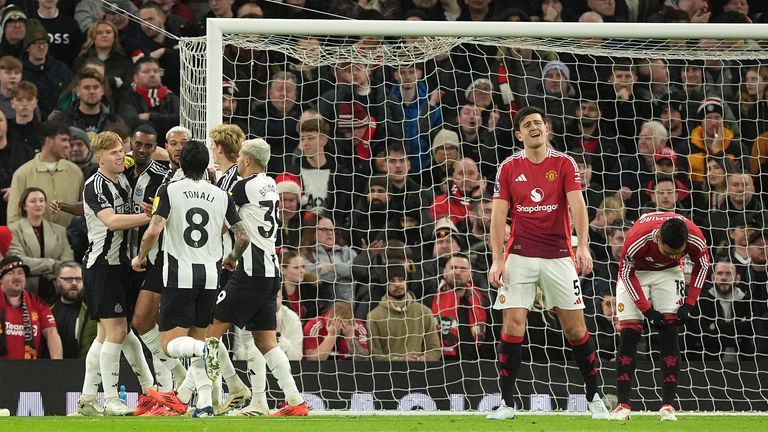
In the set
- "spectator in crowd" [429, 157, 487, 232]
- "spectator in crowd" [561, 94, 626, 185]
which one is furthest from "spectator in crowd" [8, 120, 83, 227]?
"spectator in crowd" [561, 94, 626, 185]

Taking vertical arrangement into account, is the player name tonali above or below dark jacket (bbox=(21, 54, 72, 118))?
below

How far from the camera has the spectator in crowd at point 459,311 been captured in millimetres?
11570

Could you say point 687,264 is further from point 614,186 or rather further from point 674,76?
point 674,76

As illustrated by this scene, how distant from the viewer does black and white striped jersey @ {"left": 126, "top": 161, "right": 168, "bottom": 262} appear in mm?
8727

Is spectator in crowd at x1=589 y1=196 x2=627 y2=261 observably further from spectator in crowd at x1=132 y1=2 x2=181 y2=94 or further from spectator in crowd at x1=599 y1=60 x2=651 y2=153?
spectator in crowd at x1=132 y1=2 x2=181 y2=94

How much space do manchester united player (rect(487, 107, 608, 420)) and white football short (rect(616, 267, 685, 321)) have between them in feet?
1.36

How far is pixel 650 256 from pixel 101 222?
12.1ft

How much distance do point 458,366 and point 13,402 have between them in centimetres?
360

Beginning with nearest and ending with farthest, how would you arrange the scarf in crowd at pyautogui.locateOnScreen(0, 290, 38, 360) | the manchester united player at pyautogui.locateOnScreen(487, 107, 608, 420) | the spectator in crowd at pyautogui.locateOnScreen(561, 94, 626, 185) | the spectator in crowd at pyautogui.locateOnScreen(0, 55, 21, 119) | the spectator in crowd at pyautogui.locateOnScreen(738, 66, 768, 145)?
the manchester united player at pyautogui.locateOnScreen(487, 107, 608, 420), the scarf in crowd at pyautogui.locateOnScreen(0, 290, 38, 360), the spectator in crowd at pyautogui.locateOnScreen(0, 55, 21, 119), the spectator in crowd at pyautogui.locateOnScreen(561, 94, 626, 185), the spectator in crowd at pyautogui.locateOnScreen(738, 66, 768, 145)

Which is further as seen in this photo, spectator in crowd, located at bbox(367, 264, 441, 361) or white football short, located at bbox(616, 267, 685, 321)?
spectator in crowd, located at bbox(367, 264, 441, 361)

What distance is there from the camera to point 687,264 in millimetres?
11906

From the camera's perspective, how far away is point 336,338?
444 inches

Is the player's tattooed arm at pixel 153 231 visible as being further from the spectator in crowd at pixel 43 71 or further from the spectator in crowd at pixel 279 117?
the spectator in crowd at pixel 43 71

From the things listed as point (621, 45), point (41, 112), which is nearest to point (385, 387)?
point (621, 45)
